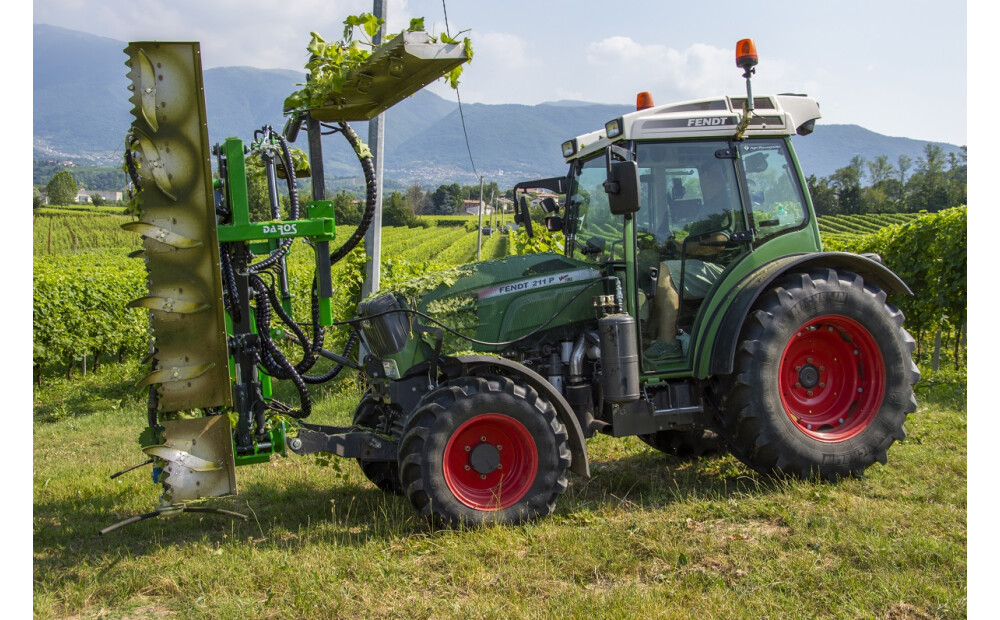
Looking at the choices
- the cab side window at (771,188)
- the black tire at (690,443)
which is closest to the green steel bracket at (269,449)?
the black tire at (690,443)

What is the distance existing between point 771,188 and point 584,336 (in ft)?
5.93

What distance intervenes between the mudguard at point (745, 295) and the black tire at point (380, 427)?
7.24ft

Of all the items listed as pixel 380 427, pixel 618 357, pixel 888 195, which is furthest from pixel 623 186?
pixel 888 195

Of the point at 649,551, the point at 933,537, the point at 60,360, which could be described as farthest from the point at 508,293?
the point at 60,360

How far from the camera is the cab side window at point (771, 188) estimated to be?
18.5 ft

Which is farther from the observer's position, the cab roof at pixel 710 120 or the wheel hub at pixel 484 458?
the cab roof at pixel 710 120

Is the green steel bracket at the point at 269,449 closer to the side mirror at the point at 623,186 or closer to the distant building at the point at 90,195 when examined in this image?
the side mirror at the point at 623,186

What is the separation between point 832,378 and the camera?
5.75 meters

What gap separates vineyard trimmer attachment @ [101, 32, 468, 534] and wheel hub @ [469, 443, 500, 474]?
0.57 meters

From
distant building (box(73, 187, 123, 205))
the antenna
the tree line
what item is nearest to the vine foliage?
the antenna

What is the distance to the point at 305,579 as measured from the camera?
13.5 feet

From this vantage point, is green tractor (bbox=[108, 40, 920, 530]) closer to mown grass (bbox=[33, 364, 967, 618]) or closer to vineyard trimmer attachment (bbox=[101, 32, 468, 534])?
vineyard trimmer attachment (bbox=[101, 32, 468, 534])

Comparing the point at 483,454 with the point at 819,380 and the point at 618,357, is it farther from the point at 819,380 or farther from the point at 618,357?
the point at 819,380

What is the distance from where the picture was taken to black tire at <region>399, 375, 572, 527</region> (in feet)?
15.3
